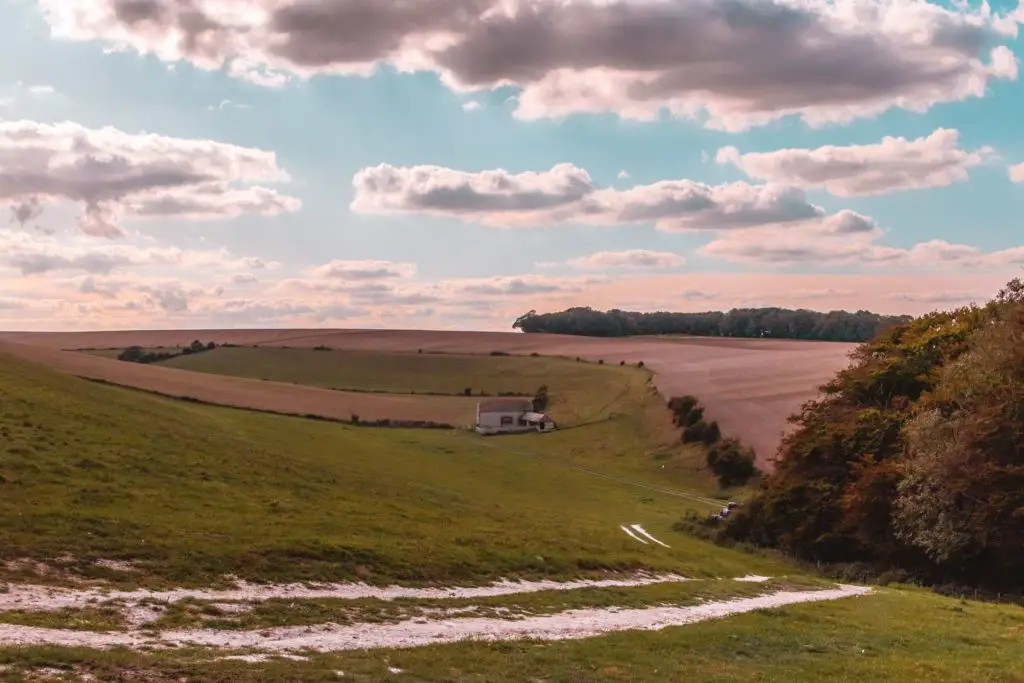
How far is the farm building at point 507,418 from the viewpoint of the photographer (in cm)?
10894

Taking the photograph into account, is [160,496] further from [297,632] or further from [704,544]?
[704,544]

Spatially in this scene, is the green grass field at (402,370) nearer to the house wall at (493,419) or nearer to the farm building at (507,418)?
the farm building at (507,418)

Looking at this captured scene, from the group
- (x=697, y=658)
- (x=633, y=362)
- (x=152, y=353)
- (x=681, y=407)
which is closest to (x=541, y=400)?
(x=633, y=362)

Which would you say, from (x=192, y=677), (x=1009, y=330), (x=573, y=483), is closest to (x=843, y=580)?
(x=1009, y=330)

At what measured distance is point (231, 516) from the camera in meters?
30.1

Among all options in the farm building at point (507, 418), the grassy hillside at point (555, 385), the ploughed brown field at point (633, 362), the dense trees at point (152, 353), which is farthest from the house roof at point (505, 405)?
the dense trees at point (152, 353)

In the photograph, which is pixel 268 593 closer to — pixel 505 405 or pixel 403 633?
pixel 403 633

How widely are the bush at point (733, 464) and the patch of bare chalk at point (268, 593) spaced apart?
50163 mm

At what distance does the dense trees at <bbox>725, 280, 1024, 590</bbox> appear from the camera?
128ft

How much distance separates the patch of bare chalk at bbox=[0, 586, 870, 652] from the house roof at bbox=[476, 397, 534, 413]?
277ft

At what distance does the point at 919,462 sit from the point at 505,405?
250 ft

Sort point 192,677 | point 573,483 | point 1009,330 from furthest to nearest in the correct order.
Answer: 1. point 573,483
2. point 1009,330
3. point 192,677

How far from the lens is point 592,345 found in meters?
171

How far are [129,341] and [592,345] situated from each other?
9824 cm
